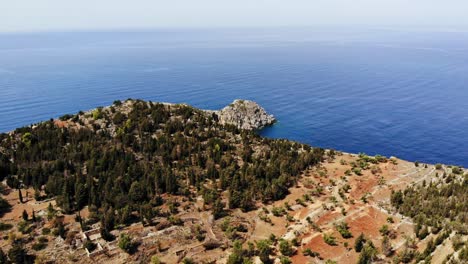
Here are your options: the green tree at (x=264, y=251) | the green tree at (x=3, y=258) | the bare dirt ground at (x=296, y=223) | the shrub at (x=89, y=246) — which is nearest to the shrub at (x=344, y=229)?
the bare dirt ground at (x=296, y=223)

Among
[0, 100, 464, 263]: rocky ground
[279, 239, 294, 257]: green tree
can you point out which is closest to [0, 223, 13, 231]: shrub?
[0, 100, 464, 263]: rocky ground

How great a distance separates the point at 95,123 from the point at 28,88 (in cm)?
10723

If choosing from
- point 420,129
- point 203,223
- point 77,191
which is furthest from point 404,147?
point 77,191

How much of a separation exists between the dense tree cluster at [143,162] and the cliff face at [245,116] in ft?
92.8

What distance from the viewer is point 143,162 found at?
208 feet

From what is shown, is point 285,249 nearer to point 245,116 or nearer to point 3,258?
point 3,258

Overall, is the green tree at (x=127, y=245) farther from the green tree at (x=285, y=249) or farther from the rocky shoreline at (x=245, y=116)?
the rocky shoreline at (x=245, y=116)

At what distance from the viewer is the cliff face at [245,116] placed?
11300 centimetres

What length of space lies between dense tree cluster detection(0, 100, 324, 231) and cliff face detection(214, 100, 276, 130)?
28279mm

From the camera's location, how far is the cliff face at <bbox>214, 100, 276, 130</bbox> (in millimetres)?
113000

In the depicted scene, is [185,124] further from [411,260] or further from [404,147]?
[404,147]

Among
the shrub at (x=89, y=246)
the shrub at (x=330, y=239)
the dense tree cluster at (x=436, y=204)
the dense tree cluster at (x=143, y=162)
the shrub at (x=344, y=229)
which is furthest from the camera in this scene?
the dense tree cluster at (x=143, y=162)

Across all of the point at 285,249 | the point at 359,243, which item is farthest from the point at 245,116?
the point at 359,243

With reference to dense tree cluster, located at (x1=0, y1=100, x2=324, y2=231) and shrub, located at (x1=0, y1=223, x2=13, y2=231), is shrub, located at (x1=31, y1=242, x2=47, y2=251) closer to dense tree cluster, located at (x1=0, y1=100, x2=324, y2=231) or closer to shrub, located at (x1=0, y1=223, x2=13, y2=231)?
shrub, located at (x1=0, y1=223, x2=13, y2=231)
